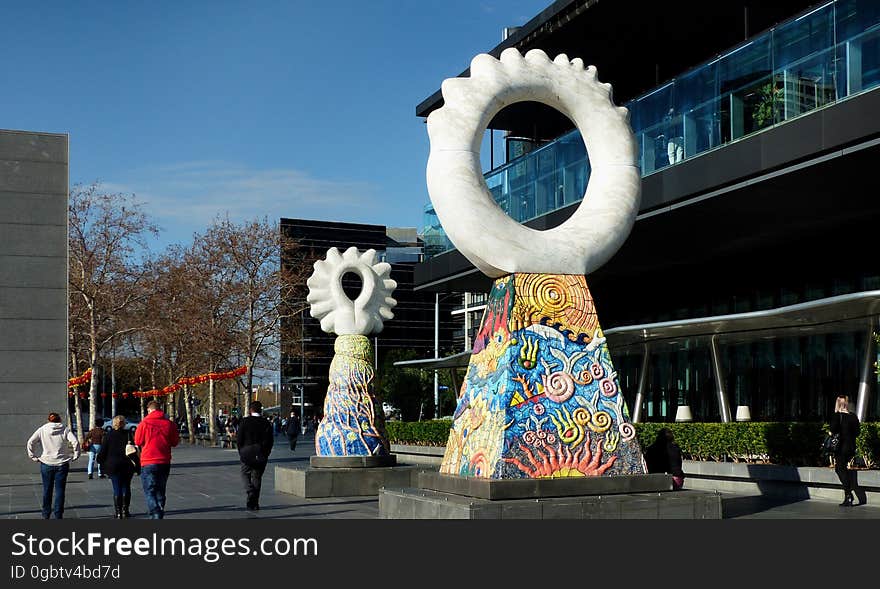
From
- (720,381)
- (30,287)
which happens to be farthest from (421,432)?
(30,287)

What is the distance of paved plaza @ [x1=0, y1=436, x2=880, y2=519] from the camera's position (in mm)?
13812

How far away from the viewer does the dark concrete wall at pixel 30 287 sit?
23906mm

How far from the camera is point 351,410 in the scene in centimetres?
1827

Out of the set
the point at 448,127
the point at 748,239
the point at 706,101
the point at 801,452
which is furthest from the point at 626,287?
the point at 448,127

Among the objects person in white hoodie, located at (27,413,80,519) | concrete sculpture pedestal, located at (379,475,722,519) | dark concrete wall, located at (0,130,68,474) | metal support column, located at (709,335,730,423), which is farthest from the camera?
dark concrete wall, located at (0,130,68,474)

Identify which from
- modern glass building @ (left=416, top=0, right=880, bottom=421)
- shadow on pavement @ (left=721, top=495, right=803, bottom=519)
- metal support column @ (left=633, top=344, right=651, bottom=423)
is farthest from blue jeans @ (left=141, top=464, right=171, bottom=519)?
metal support column @ (left=633, top=344, right=651, bottom=423)

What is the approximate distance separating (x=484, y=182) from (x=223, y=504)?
774 cm

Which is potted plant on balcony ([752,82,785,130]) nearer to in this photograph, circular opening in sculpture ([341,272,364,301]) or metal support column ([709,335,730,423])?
metal support column ([709,335,730,423])

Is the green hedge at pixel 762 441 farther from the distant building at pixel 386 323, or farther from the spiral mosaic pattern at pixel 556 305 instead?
the distant building at pixel 386 323

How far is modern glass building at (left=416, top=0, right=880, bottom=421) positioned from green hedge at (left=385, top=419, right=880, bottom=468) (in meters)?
1.71

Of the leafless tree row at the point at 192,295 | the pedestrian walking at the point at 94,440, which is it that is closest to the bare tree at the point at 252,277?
the leafless tree row at the point at 192,295

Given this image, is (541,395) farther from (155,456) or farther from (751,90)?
(751,90)

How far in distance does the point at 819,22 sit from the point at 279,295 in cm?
2829
